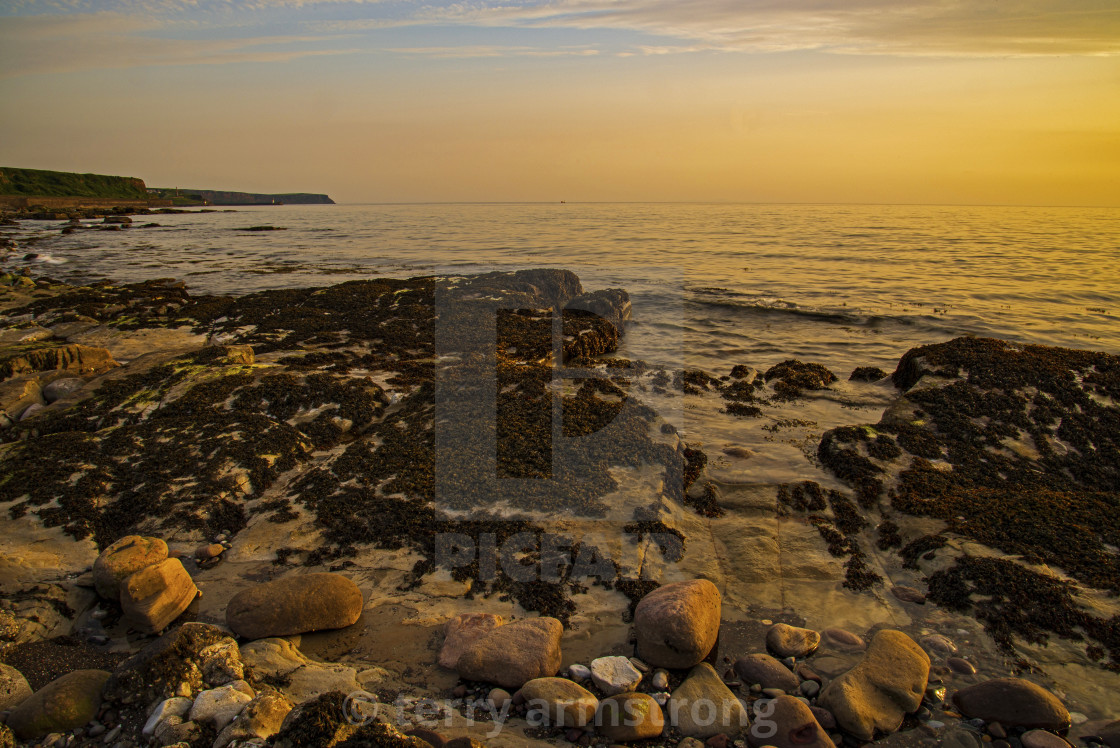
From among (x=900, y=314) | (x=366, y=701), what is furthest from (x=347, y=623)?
(x=900, y=314)

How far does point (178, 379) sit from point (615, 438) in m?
5.87

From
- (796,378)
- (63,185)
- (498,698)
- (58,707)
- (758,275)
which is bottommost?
(498,698)

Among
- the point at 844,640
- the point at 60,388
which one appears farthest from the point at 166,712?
the point at 60,388

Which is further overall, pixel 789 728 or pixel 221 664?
pixel 221 664

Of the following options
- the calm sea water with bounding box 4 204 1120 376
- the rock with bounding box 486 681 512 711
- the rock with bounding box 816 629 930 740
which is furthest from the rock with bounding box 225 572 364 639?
the calm sea water with bounding box 4 204 1120 376

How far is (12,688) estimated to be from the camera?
319 cm

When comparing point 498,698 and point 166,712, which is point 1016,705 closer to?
point 498,698

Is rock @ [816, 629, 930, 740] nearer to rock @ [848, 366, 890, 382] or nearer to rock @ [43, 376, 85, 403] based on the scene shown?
rock @ [848, 366, 890, 382]

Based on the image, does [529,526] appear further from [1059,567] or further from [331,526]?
[1059,567]

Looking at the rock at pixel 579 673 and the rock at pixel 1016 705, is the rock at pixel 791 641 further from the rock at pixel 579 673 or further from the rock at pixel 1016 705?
the rock at pixel 579 673

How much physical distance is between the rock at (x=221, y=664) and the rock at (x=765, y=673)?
3159mm

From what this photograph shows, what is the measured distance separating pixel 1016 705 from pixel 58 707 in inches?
213

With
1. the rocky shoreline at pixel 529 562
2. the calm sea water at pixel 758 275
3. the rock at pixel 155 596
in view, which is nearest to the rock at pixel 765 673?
the rocky shoreline at pixel 529 562

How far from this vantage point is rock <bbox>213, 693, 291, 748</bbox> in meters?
2.81
